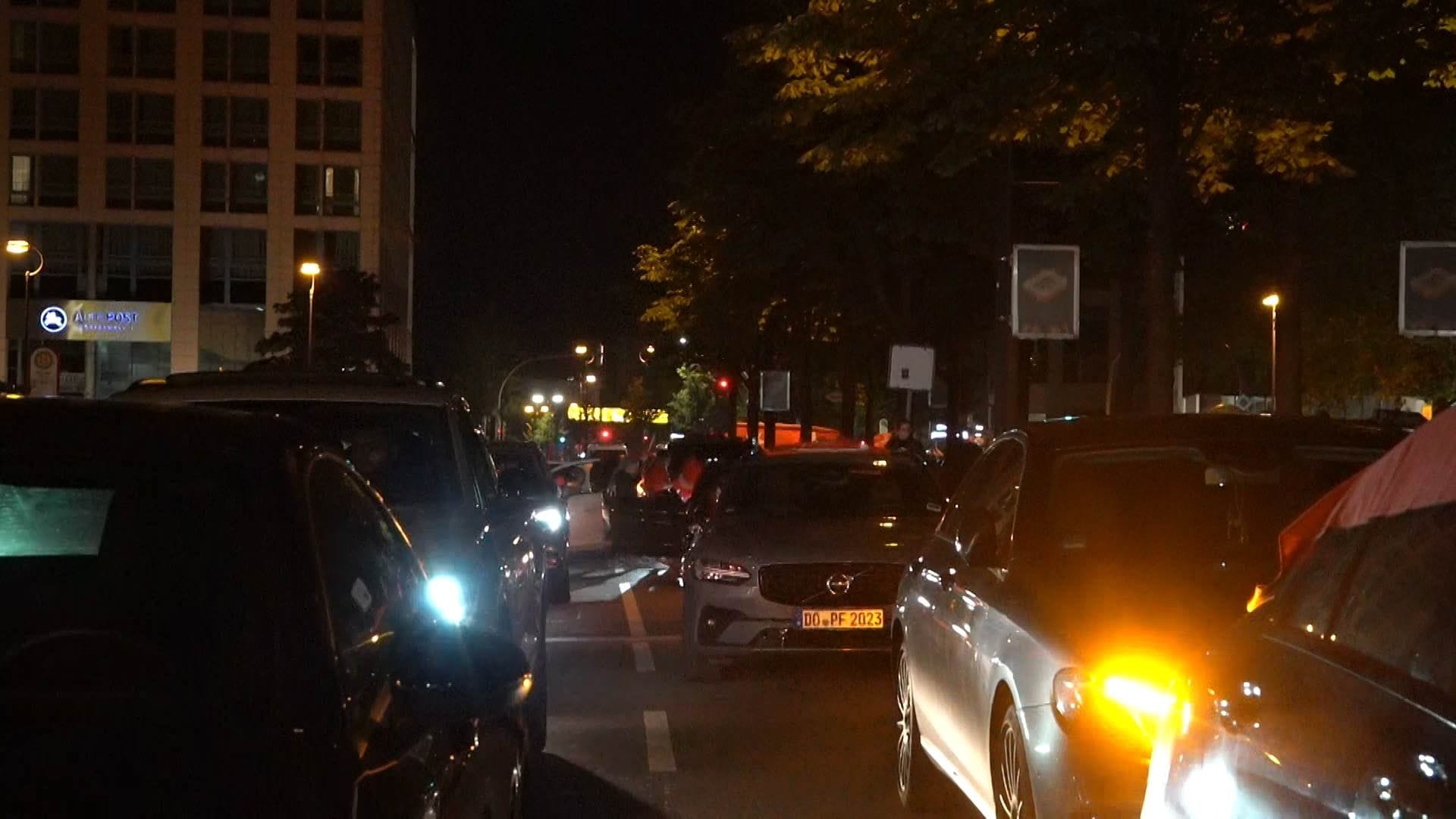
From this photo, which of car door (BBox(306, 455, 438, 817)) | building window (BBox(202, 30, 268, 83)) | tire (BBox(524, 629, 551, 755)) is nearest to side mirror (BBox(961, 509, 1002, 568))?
tire (BBox(524, 629, 551, 755))

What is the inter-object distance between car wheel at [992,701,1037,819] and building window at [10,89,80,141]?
7447 centimetres

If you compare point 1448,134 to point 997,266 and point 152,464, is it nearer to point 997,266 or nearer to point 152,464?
point 997,266

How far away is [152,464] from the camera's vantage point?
346 centimetres

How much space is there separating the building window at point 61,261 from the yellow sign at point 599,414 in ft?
89.8

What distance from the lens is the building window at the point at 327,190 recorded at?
77.8 metres

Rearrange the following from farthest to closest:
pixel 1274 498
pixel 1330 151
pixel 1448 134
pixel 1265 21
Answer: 1. pixel 1448 134
2. pixel 1330 151
3. pixel 1265 21
4. pixel 1274 498

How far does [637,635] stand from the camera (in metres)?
16.3

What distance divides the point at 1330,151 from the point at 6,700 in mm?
21699

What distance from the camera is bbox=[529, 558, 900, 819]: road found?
29.3 feet

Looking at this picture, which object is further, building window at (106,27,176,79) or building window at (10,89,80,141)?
building window at (106,27,176,79)

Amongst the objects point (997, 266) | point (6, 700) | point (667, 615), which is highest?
point (997, 266)

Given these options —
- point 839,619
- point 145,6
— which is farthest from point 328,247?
point 839,619

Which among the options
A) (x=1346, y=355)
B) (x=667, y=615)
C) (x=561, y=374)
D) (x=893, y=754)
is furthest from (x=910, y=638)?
(x=561, y=374)

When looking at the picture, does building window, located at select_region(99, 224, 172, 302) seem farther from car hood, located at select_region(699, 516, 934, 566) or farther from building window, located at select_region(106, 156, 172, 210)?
car hood, located at select_region(699, 516, 934, 566)
